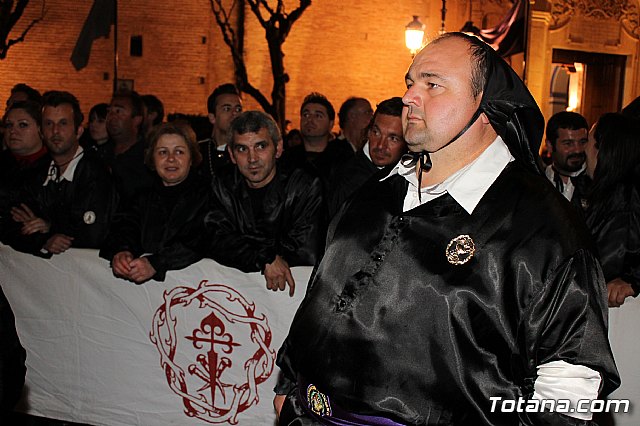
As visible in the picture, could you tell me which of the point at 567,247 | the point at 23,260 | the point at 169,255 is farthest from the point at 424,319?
the point at 23,260

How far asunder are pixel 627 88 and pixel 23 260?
20.0 m

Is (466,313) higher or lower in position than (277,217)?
higher

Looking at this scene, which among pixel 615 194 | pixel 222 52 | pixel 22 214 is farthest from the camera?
pixel 222 52

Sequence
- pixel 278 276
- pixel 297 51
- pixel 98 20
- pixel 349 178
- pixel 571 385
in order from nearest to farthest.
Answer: pixel 571 385
pixel 278 276
pixel 349 178
pixel 98 20
pixel 297 51

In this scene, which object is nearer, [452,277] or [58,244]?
[452,277]

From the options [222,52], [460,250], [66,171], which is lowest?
[66,171]

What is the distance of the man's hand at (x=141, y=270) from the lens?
5.05m

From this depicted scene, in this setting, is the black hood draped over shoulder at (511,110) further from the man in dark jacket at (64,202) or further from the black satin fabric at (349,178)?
the man in dark jacket at (64,202)

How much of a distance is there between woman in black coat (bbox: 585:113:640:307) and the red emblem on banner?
2.19m

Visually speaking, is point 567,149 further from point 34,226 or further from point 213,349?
point 34,226

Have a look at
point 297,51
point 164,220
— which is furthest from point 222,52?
point 164,220

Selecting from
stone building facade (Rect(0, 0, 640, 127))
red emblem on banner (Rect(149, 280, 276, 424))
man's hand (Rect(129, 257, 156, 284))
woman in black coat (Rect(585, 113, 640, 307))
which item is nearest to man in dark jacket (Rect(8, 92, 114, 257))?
man's hand (Rect(129, 257, 156, 284))

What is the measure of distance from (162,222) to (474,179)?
322cm

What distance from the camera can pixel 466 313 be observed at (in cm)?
238
